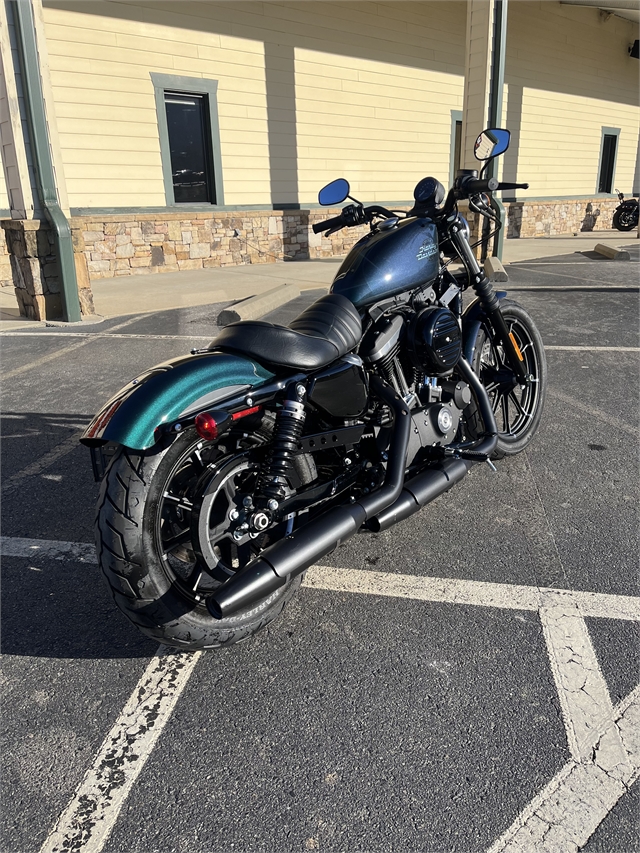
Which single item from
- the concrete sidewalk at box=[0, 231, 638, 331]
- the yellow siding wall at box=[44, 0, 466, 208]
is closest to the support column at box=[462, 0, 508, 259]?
the concrete sidewalk at box=[0, 231, 638, 331]

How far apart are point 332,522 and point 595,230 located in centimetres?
2206

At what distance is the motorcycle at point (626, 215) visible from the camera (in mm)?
19609

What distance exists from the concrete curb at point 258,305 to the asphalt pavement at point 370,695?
3.72 m

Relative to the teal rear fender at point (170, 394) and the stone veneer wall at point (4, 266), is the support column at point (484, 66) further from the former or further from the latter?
the teal rear fender at point (170, 394)

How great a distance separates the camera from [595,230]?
2103cm

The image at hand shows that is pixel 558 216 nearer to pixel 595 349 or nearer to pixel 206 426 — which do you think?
pixel 595 349

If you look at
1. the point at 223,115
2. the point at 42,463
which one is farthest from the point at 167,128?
the point at 42,463

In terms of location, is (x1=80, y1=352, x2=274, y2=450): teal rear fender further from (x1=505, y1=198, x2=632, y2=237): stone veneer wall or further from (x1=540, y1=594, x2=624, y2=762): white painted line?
(x1=505, y1=198, x2=632, y2=237): stone veneer wall

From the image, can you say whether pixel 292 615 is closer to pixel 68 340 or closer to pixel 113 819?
pixel 113 819

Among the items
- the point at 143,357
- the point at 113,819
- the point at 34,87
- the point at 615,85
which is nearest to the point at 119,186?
the point at 34,87

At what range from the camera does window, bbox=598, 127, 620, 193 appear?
20.6 meters

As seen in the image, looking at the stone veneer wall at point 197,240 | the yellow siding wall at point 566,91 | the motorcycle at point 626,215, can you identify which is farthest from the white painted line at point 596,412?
the motorcycle at point 626,215

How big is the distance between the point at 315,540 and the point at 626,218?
21582 mm

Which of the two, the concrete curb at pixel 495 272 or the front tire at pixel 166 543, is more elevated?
the concrete curb at pixel 495 272
